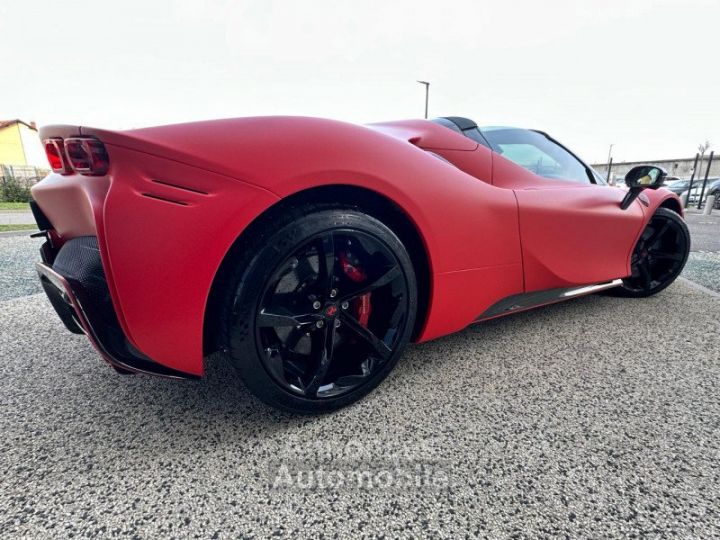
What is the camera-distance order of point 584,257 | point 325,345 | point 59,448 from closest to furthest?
point 59,448 → point 325,345 → point 584,257

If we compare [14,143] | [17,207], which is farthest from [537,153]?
[14,143]

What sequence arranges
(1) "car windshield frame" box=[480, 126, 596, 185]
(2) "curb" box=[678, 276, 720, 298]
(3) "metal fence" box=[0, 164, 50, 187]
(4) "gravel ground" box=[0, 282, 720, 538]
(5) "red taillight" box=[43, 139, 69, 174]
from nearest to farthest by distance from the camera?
(4) "gravel ground" box=[0, 282, 720, 538] → (5) "red taillight" box=[43, 139, 69, 174] → (1) "car windshield frame" box=[480, 126, 596, 185] → (2) "curb" box=[678, 276, 720, 298] → (3) "metal fence" box=[0, 164, 50, 187]

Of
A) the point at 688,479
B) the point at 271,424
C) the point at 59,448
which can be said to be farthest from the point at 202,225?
the point at 688,479

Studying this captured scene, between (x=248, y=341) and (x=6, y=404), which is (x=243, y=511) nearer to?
(x=248, y=341)

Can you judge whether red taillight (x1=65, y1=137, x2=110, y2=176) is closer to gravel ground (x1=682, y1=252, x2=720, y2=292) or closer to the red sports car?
the red sports car

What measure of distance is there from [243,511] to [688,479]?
1294 mm

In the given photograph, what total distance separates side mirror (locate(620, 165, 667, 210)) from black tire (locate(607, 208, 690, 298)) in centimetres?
51

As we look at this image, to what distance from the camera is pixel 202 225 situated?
43.3 inches

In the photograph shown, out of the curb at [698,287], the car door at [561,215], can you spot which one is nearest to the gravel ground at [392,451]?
the car door at [561,215]

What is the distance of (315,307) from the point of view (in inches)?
52.7

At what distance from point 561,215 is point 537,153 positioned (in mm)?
547

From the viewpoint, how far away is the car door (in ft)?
6.10

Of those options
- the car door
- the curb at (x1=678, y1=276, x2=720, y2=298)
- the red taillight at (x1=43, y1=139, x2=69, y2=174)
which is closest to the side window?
the car door

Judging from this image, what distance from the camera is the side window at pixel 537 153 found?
2.11m
